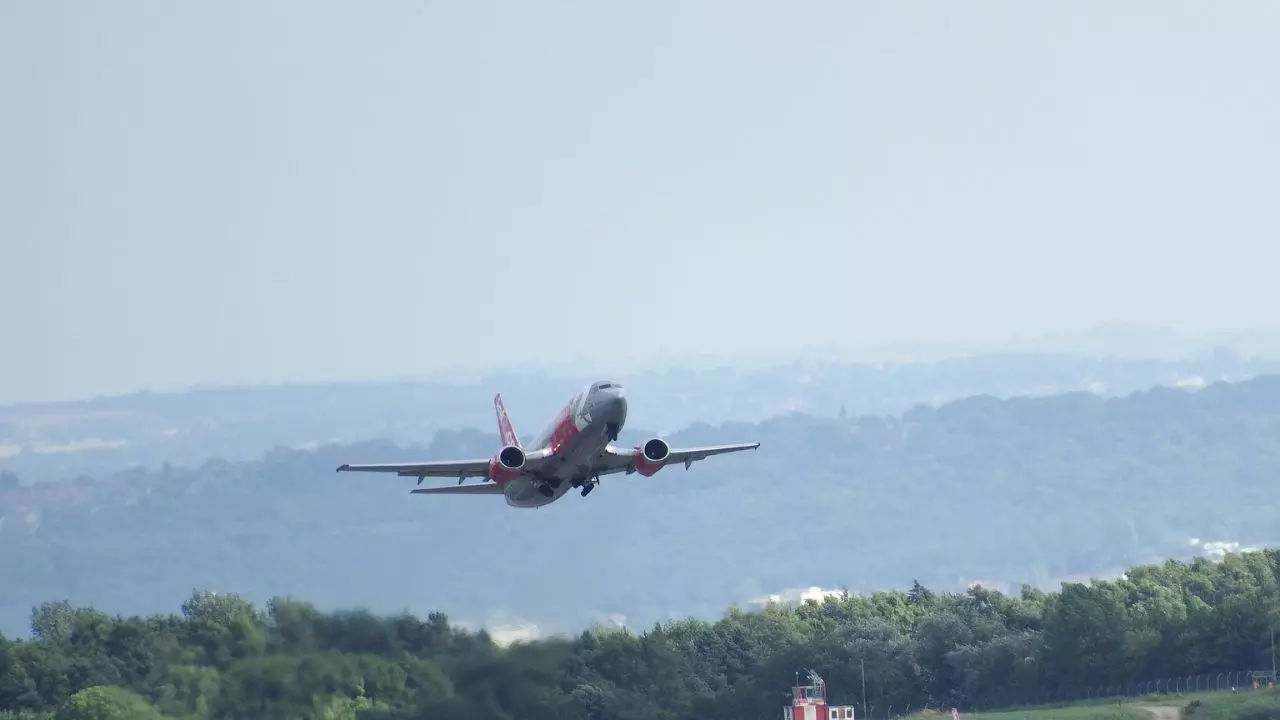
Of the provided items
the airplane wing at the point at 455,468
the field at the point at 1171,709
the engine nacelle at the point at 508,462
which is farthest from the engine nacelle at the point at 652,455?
the field at the point at 1171,709

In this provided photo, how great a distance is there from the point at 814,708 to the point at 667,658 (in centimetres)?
838

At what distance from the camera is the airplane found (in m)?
78.4

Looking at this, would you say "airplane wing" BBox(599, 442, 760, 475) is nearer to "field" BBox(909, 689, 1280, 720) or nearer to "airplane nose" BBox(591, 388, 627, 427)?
"airplane nose" BBox(591, 388, 627, 427)

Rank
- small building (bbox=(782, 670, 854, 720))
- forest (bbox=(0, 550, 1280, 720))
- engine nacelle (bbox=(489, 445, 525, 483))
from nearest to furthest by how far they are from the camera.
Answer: engine nacelle (bbox=(489, 445, 525, 483)) → forest (bbox=(0, 550, 1280, 720)) → small building (bbox=(782, 670, 854, 720))

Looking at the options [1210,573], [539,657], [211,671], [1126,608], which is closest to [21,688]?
[211,671]

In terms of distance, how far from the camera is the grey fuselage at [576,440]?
3073 inches

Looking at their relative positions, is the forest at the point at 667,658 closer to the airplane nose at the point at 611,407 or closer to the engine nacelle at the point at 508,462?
the engine nacelle at the point at 508,462

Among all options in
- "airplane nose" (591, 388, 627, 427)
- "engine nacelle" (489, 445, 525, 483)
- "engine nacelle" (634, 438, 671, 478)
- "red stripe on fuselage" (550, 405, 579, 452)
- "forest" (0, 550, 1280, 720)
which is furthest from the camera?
"forest" (0, 550, 1280, 720)

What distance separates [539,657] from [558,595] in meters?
18.0

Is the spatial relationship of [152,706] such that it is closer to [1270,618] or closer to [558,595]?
[558,595]

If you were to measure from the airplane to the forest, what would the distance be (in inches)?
450

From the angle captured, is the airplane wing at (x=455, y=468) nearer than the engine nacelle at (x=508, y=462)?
No

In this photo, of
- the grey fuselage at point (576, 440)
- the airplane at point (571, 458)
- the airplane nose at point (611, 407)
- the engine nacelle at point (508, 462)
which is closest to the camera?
the airplane nose at point (611, 407)

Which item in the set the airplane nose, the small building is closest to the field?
the small building
